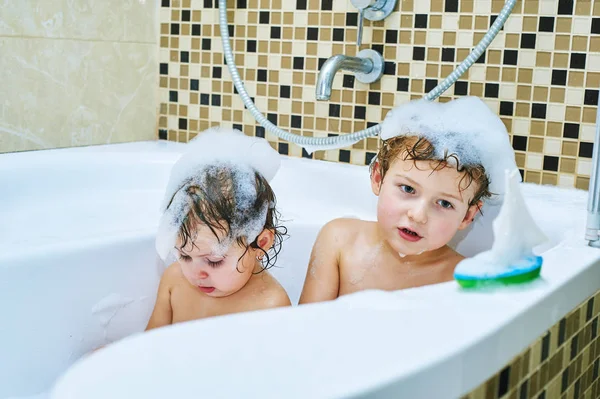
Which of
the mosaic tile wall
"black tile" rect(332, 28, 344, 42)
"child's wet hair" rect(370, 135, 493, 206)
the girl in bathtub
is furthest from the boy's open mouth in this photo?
"black tile" rect(332, 28, 344, 42)

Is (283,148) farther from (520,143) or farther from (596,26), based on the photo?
(596,26)

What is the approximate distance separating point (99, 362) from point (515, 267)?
1.43 feet

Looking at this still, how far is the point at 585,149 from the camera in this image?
55.6 inches

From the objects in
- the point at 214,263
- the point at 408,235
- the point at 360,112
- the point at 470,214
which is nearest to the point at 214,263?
the point at 214,263

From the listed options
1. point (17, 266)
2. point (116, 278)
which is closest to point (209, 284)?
point (116, 278)

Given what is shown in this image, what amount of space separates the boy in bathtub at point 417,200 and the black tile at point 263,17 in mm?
477

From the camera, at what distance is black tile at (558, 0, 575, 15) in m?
1.39

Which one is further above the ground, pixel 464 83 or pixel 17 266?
pixel 464 83

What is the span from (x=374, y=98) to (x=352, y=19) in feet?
0.59

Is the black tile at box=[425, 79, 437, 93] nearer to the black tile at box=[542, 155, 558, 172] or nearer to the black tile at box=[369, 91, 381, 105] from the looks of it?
the black tile at box=[369, 91, 381, 105]

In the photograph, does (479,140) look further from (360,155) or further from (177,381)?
(177,381)

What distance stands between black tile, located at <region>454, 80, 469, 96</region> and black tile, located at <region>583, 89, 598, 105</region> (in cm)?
23

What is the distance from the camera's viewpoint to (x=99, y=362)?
57 centimetres

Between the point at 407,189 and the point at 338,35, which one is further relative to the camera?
the point at 338,35
